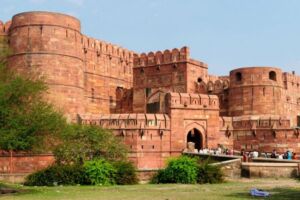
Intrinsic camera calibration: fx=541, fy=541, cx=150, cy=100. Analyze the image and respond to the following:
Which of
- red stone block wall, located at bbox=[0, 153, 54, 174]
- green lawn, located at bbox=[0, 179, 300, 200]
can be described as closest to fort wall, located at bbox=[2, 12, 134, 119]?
red stone block wall, located at bbox=[0, 153, 54, 174]

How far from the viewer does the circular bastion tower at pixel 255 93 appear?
30.8 metres

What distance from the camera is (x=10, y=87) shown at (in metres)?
15.1

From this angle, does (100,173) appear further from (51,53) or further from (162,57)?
(162,57)

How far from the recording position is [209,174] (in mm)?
15719

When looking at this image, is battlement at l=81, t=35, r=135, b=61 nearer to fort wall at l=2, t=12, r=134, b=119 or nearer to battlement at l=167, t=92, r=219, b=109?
fort wall at l=2, t=12, r=134, b=119

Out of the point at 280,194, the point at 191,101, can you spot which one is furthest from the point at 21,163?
the point at 280,194

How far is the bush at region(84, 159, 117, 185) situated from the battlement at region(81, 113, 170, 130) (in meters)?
9.11

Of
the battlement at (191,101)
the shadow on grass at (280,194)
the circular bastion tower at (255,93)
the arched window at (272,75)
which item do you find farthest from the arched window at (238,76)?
the shadow on grass at (280,194)

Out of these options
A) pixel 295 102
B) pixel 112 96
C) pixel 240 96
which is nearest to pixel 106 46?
pixel 112 96

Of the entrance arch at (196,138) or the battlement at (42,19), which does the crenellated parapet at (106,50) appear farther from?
the entrance arch at (196,138)

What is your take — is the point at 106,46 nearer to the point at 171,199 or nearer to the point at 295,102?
the point at 295,102

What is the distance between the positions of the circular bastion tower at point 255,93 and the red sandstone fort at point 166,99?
6cm

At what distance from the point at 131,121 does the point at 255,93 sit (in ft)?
29.8

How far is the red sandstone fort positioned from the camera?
25.4m
